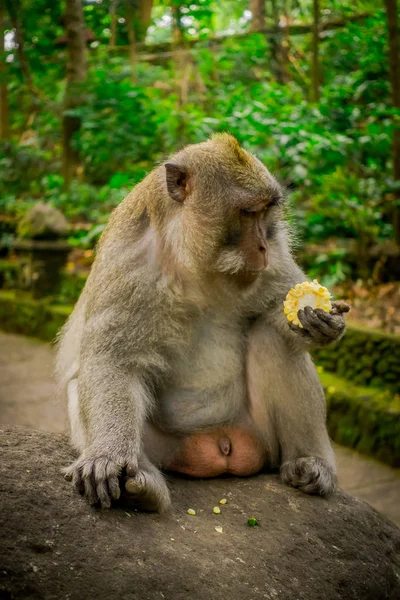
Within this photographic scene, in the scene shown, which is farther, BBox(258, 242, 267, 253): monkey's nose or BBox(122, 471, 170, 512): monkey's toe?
BBox(258, 242, 267, 253): monkey's nose

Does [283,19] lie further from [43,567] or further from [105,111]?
[43,567]

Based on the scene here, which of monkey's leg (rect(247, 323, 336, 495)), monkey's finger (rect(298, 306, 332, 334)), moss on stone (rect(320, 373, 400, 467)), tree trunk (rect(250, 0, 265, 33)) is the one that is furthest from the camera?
tree trunk (rect(250, 0, 265, 33))

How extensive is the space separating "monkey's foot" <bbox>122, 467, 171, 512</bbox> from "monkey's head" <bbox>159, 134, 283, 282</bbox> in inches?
40.9

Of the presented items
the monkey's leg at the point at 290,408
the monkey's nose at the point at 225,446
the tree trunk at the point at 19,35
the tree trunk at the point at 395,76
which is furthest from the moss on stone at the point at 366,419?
the tree trunk at the point at 19,35

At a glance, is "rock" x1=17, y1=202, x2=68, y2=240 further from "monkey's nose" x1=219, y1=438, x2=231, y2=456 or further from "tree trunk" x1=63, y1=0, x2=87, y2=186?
"monkey's nose" x1=219, y1=438, x2=231, y2=456

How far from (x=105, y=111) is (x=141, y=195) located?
299 inches

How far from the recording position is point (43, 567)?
2.76m

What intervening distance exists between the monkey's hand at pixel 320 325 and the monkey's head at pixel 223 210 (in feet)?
1.07

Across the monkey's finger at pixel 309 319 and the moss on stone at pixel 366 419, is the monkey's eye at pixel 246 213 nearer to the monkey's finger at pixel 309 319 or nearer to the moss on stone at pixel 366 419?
the monkey's finger at pixel 309 319

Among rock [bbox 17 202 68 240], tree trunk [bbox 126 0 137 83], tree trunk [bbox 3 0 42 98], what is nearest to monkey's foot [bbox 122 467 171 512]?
rock [bbox 17 202 68 240]

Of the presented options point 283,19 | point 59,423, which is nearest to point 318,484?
point 59,423

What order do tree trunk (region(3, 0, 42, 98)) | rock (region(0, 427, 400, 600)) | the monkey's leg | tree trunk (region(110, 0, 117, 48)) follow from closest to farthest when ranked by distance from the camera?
rock (region(0, 427, 400, 600)), the monkey's leg, tree trunk (region(110, 0, 117, 48)), tree trunk (region(3, 0, 42, 98))

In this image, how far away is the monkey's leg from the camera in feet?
12.7

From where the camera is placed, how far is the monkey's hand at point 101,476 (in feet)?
10.4
